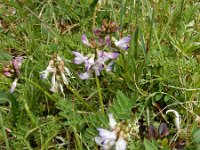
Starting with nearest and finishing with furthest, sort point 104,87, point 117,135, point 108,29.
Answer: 1. point 117,135
2. point 108,29
3. point 104,87

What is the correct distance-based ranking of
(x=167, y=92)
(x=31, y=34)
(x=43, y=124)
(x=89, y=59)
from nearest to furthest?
1. (x=89, y=59)
2. (x=43, y=124)
3. (x=167, y=92)
4. (x=31, y=34)

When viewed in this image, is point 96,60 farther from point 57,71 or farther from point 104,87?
point 104,87

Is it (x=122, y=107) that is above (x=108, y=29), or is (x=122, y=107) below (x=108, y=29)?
below

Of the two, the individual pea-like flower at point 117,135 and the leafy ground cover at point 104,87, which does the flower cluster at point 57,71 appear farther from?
the individual pea-like flower at point 117,135

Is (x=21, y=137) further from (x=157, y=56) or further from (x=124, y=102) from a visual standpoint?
(x=157, y=56)

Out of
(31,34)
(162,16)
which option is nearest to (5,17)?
(31,34)

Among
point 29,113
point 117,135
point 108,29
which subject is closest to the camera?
point 117,135

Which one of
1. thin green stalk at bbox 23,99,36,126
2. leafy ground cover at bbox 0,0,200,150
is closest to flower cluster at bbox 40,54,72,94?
leafy ground cover at bbox 0,0,200,150

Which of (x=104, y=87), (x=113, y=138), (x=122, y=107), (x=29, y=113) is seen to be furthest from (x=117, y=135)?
(x=104, y=87)

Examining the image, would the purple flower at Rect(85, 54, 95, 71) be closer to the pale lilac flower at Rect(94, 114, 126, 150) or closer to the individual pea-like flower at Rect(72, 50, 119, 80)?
the individual pea-like flower at Rect(72, 50, 119, 80)
